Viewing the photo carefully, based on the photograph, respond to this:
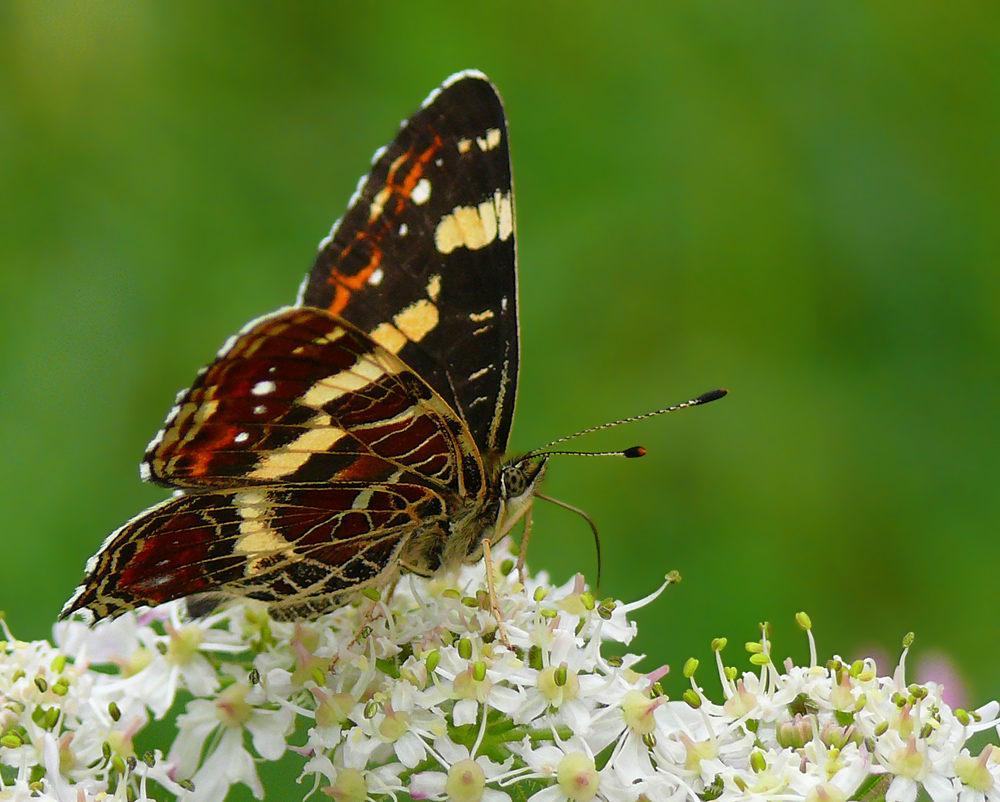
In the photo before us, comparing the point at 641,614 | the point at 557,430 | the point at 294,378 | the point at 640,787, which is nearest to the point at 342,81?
the point at 557,430

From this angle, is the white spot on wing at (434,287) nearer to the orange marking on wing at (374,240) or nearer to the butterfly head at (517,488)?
the orange marking on wing at (374,240)

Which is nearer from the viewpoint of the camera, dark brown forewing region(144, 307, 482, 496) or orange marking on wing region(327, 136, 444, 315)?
dark brown forewing region(144, 307, 482, 496)

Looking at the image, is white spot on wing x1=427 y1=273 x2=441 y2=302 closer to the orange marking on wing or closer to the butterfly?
the butterfly

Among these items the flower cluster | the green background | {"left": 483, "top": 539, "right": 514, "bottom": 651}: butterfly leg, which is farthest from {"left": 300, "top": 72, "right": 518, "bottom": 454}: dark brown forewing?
the green background

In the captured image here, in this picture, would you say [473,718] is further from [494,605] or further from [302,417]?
[302,417]

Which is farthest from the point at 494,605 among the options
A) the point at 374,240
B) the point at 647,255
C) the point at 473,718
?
the point at 647,255

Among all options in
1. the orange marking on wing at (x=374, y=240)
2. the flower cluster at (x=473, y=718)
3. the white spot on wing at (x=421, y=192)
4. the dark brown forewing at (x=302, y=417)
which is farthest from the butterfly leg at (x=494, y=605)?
the white spot on wing at (x=421, y=192)

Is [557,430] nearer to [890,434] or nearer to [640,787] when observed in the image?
[890,434]
